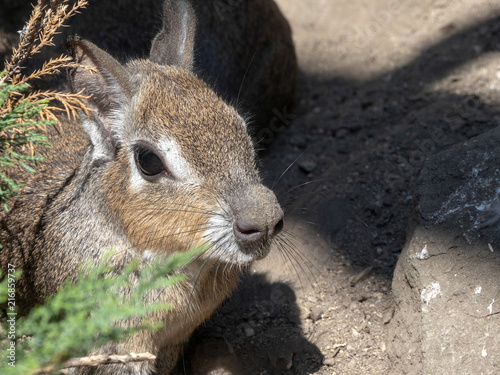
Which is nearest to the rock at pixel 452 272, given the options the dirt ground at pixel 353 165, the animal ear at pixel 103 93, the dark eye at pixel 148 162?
the dirt ground at pixel 353 165

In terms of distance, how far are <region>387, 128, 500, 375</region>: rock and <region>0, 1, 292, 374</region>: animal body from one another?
1.05 meters

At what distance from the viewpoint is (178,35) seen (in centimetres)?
427

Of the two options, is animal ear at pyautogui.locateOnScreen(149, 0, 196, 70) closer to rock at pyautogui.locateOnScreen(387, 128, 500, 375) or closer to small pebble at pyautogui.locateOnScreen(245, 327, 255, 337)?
rock at pyautogui.locateOnScreen(387, 128, 500, 375)

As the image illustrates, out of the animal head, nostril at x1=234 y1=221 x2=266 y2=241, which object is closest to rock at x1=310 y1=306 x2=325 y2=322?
the animal head

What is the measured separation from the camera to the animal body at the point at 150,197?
3.36 m

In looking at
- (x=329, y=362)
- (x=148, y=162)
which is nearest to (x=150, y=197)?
(x=148, y=162)

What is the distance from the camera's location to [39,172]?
13.7 feet

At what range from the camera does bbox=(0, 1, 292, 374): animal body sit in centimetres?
336

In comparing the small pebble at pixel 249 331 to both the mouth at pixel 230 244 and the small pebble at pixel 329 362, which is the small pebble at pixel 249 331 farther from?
the mouth at pixel 230 244

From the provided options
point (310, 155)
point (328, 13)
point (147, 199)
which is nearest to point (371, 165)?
point (310, 155)

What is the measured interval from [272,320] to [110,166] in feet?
6.19

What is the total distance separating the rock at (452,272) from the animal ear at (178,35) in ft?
6.13

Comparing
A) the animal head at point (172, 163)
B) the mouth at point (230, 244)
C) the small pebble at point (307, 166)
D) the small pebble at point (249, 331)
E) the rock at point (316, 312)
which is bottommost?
the rock at point (316, 312)

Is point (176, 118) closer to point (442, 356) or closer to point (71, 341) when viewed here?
point (71, 341)
